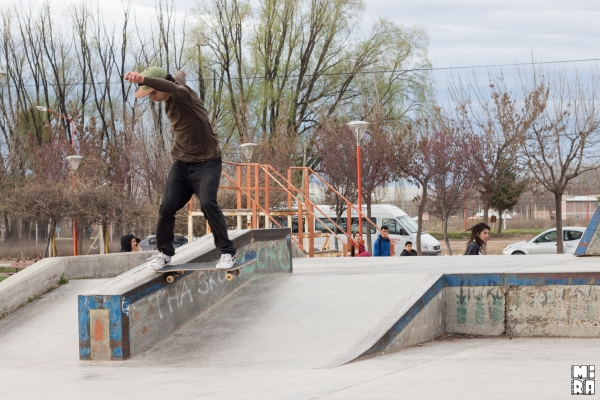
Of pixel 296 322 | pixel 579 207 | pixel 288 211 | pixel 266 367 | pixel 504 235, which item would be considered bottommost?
pixel 504 235

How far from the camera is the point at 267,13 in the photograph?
45344 millimetres

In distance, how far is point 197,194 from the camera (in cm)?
702

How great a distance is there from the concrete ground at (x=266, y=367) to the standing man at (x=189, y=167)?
2.41ft

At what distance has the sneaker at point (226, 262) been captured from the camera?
704cm

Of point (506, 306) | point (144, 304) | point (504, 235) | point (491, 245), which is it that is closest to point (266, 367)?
point (144, 304)

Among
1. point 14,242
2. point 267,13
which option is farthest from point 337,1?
point 14,242

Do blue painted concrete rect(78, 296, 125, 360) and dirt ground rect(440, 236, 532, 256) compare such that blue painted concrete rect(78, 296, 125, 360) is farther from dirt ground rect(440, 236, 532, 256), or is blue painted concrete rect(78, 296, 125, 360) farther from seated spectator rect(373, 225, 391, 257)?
dirt ground rect(440, 236, 532, 256)

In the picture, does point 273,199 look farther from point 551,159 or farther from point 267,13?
point 267,13

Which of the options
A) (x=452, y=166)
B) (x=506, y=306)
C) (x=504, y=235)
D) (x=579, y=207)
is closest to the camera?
(x=506, y=306)

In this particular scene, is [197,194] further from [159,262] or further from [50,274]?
[50,274]

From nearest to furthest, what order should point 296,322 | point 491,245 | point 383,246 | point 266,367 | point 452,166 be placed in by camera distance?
1. point 266,367
2. point 296,322
3. point 383,246
4. point 452,166
5. point 491,245

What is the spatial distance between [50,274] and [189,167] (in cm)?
337

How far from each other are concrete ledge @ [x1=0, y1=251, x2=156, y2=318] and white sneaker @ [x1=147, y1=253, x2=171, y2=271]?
2528 mm

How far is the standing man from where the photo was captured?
6930 mm
